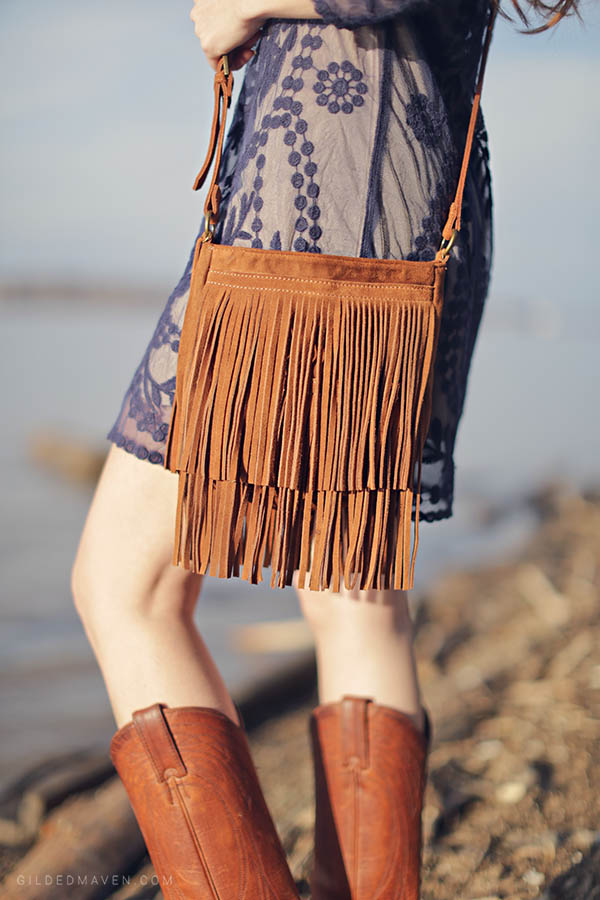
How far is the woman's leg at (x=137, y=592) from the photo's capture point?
1078 millimetres

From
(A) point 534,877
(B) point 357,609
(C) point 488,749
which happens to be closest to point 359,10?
(B) point 357,609

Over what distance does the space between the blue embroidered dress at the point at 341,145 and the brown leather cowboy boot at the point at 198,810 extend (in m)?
0.34

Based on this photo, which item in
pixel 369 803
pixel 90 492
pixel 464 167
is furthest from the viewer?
pixel 90 492

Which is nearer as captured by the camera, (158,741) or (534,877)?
(158,741)

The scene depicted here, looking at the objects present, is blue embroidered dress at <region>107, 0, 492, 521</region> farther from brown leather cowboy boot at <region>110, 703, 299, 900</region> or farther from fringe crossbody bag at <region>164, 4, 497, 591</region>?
brown leather cowboy boot at <region>110, 703, 299, 900</region>

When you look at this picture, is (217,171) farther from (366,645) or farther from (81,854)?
(81,854)

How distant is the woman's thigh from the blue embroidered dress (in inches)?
1.6

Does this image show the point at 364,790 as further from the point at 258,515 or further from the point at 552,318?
the point at 552,318

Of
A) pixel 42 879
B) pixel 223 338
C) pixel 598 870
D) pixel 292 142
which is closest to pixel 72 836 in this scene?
pixel 42 879

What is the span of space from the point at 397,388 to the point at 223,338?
0.21 m

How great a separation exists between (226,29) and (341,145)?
0.63ft

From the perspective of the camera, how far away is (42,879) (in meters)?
1.48

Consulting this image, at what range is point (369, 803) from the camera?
1.25 m

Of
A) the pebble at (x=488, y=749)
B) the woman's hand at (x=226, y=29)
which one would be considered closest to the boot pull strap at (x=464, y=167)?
the woman's hand at (x=226, y=29)
